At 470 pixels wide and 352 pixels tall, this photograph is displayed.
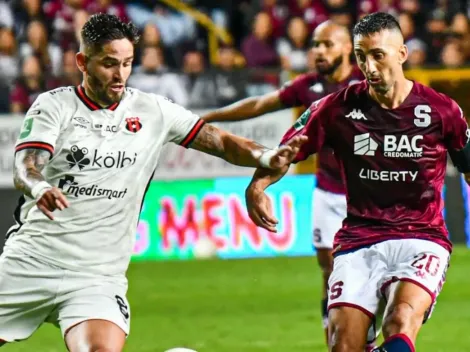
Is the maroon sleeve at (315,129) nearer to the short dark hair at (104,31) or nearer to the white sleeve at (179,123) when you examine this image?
the white sleeve at (179,123)

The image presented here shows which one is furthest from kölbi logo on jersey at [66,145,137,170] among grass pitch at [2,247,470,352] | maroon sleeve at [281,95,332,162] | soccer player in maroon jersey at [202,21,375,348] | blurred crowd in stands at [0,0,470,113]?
blurred crowd in stands at [0,0,470,113]

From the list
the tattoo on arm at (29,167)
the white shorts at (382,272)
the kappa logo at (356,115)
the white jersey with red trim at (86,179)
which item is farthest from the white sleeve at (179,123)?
the white shorts at (382,272)

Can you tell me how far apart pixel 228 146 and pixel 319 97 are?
8.62 ft

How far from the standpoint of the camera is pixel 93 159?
5.77 metres

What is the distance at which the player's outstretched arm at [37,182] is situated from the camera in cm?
511

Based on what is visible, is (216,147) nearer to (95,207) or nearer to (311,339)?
(95,207)

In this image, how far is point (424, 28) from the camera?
57.9ft

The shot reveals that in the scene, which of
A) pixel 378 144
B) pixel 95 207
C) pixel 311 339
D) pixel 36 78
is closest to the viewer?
pixel 95 207

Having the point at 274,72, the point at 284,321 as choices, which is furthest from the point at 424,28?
the point at 284,321

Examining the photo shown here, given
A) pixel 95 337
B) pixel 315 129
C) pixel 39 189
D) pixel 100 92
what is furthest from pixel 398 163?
pixel 39 189

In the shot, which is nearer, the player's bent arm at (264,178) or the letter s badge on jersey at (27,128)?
the letter s badge on jersey at (27,128)

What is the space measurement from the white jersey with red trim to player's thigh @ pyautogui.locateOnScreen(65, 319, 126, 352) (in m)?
0.33

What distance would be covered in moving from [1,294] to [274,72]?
9454 mm

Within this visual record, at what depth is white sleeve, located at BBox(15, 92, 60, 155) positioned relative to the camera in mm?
5645
